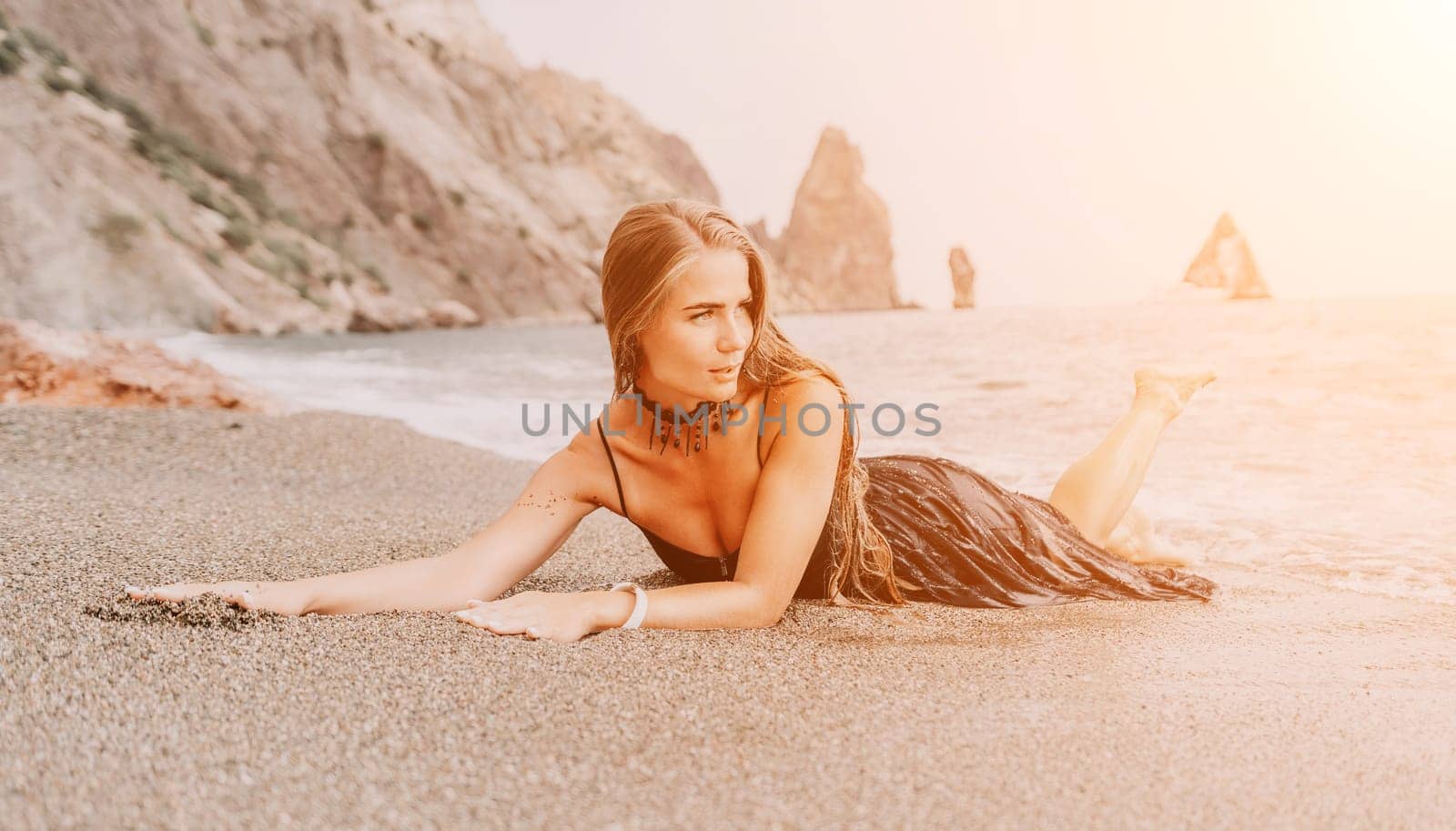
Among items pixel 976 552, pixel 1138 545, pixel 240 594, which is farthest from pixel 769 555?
pixel 1138 545

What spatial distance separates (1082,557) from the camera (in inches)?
130

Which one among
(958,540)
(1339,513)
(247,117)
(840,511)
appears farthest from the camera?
(247,117)

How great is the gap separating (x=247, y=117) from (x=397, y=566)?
44.2 metres

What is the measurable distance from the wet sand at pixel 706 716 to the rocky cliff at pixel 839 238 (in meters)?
112

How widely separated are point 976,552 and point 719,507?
36.6 inches

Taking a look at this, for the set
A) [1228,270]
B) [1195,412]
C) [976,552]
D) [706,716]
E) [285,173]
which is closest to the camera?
[706,716]

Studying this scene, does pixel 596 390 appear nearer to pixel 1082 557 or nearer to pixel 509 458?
pixel 509 458

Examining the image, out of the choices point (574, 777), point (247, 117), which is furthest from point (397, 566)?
point (247, 117)

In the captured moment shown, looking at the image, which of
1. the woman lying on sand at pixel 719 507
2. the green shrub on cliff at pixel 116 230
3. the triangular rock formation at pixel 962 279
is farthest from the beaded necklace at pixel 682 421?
the triangular rock formation at pixel 962 279

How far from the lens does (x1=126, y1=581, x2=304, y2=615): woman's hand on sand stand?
92.0 inches

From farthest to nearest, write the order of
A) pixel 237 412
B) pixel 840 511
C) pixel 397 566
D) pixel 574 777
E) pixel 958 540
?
pixel 237 412, pixel 958 540, pixel 840 511, pixel 397 566, pixel 574 777

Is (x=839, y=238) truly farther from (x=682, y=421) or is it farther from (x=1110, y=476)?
(x=682, y=421)

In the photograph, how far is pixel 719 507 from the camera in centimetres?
272

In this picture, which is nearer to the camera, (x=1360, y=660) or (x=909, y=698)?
(x=909, y=698)
